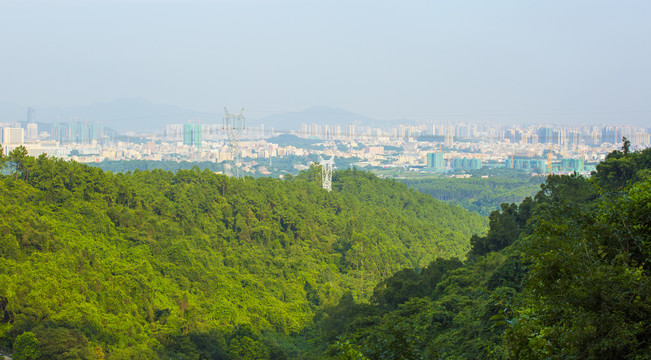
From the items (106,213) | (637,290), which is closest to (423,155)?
(106,213)

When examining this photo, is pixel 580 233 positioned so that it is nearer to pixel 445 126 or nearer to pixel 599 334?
pixel 599 334

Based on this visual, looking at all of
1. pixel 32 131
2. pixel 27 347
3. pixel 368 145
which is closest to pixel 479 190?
pixel 27 347

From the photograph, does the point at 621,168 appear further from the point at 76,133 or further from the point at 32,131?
the point at 76,133

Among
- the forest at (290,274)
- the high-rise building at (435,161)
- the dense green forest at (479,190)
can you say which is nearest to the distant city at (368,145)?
the high-rise building at (435,161)

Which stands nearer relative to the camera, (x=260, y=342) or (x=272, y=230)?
(x=260, y=342)

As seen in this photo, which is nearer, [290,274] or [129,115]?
[290,274]

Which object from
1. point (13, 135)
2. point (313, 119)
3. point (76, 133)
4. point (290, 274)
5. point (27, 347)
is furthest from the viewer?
point (313, 119)
